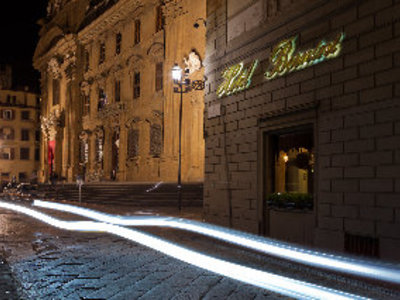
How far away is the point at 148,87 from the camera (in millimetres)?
36531

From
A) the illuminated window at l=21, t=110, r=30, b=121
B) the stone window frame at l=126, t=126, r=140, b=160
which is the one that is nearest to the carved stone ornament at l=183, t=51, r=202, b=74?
the stone window frame at l=126, t=126, r=140, b=160

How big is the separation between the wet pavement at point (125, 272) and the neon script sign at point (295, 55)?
494 cm

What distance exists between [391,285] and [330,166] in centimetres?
461

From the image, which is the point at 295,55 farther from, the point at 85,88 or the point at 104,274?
the point at 85,88

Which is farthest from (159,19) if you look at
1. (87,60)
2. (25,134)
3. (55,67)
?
(25,134)

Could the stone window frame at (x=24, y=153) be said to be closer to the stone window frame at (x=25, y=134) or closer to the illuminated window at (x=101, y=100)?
the stone window frame at (x=25, y=134)

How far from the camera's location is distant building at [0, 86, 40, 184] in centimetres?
7275

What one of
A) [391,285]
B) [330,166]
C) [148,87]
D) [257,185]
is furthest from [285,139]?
[148,87]

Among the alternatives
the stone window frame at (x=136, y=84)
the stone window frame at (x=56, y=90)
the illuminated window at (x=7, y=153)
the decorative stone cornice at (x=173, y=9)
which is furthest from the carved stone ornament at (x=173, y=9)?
the illuminated window at (x=7, y=153)

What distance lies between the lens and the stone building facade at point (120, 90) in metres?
32.1

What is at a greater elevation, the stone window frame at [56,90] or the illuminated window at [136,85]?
the stone window frame at [56,90]

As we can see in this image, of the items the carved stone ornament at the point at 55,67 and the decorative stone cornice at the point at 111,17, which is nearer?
the decorative stone cornice at the point at 111,17

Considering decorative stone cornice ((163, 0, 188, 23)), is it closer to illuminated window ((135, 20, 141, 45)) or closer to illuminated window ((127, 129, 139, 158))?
illuminated window ((135, 20, 141, 45))

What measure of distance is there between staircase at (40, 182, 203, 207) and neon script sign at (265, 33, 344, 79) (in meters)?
12.8
